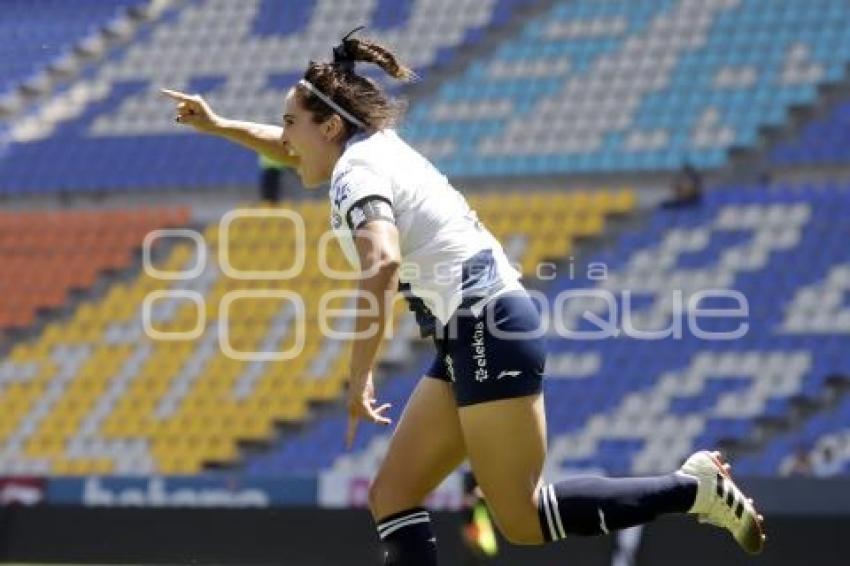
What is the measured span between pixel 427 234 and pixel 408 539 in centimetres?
A: 90

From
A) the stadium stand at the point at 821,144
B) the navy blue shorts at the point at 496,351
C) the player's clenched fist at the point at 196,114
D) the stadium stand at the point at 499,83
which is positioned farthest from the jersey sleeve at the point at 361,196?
the stadium stand at the point at 499,83

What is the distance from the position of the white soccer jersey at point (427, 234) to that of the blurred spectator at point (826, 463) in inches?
346

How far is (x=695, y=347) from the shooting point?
576 inches

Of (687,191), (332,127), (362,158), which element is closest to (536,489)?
(362,158)

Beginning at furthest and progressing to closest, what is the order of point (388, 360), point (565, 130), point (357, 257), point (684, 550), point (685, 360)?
point (565, 130) < point (388, 360) < point (685, 360) < point (684, 550) < point (357, 257)

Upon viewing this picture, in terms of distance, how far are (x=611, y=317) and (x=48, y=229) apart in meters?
6.30

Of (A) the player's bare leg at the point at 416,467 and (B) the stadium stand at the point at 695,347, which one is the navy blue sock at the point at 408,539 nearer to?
(A) the player's bare leg at the point at 416,467

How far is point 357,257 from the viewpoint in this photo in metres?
4.82

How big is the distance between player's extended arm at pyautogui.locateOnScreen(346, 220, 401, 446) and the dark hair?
0.50 m

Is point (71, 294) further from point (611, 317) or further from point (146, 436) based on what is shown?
point (611, 317)

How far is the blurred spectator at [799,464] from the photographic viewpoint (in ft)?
43.2

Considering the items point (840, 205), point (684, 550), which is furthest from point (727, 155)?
point (684, 550)

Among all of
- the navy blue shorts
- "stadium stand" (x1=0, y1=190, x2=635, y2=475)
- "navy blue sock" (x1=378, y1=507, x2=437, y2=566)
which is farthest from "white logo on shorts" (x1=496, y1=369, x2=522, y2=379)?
"stadium stand" (x1=0, y1=190, x2=635, y2=475)

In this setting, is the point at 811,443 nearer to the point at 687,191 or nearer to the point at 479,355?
the point at 687,191
